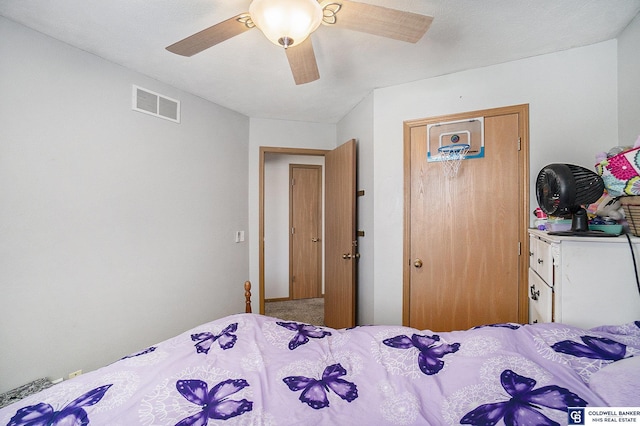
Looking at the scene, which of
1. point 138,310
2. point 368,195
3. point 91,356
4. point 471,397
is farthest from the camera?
point 368,195

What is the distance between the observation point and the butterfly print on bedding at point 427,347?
38.9 inches

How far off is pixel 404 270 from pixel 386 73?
5.02ft

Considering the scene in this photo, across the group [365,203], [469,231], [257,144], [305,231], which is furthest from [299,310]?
[469,231]

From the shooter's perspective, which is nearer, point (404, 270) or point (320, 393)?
point (320, 393)

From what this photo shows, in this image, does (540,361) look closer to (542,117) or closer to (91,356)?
(542,117)

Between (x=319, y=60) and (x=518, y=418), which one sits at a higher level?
(x=319, y=60)

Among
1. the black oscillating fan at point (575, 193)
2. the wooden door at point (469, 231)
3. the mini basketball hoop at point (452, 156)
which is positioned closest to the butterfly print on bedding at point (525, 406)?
the black oscillating fan at point (575, 193)

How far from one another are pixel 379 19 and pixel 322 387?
1.41 m

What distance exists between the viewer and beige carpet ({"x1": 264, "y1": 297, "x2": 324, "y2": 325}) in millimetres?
3525

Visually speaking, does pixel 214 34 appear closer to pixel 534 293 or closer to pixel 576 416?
pixel 576 416

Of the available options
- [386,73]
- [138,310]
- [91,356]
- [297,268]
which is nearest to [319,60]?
[386,73]

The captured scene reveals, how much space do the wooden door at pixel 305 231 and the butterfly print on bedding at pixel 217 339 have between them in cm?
296

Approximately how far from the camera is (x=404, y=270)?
2.24 metres

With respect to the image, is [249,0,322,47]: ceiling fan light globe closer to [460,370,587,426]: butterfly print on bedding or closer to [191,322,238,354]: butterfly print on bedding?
[191,322,238,354]: butterfly print on bedding
